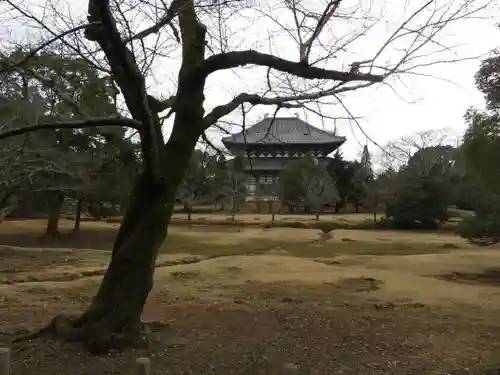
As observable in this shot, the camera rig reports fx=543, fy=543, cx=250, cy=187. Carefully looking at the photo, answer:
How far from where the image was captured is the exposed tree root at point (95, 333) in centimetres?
510

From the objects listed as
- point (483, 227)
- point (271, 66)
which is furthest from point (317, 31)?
point (483, 227)

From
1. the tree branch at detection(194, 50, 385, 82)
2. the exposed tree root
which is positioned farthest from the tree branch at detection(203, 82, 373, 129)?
the exposed tree root

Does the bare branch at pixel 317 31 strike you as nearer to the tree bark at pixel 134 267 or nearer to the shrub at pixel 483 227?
the tree bark at pixel 134 267

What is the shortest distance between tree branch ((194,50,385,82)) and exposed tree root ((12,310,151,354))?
2634 millimetres

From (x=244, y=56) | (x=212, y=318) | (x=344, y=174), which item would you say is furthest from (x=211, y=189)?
(x=244, y=56)

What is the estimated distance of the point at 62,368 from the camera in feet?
15.4

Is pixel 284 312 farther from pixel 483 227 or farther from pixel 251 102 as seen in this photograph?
pixel 483 227

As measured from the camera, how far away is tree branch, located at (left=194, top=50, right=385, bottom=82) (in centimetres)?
500

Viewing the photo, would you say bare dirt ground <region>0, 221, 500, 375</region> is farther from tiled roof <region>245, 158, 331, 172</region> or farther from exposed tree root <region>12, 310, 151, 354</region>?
tiled roof <region>245, 158, 331, 172</region>

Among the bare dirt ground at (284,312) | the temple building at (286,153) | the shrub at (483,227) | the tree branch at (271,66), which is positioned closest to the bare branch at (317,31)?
the tree branch at (271,66)

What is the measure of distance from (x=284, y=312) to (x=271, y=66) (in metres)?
3.96

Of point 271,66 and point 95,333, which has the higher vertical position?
point 271,66

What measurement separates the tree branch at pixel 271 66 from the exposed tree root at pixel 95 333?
8.64 feet

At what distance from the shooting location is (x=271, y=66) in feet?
17.4
